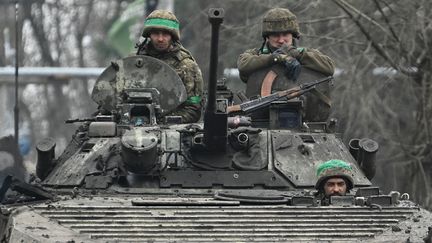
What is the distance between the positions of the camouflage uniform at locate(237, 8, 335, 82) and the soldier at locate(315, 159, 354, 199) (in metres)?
2.60

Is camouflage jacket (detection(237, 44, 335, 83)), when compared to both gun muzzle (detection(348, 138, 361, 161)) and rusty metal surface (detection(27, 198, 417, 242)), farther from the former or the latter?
rusty metal surface (detection(27, 198, 417, 242))

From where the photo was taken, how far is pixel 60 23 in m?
40.8

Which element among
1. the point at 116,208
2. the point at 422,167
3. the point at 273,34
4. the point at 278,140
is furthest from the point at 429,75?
the point at 116,208

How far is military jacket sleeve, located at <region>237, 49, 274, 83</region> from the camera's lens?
632 inches

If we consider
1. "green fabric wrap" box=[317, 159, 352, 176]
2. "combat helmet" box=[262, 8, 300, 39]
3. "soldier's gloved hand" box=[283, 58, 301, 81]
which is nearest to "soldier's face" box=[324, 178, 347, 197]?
"green fabric wrap" box=[317, 159, 352, 176]

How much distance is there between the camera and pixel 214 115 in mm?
13773

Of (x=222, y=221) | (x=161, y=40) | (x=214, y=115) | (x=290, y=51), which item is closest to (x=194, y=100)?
(x=161, y=40)

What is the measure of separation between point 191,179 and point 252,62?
8.01 feet

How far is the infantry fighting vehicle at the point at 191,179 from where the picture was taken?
12188mm

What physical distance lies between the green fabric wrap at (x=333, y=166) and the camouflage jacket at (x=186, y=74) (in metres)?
2.65

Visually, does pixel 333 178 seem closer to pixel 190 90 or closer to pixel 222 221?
pixel 222 221

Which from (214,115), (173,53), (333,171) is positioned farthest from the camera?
(173,53)

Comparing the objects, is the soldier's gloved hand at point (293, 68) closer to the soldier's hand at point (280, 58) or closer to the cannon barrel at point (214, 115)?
the soldier's hand at point (280, 58)

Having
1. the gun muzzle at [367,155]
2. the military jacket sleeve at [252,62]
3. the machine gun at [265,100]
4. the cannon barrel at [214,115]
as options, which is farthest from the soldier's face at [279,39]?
the cannon barrel at [214,115]
